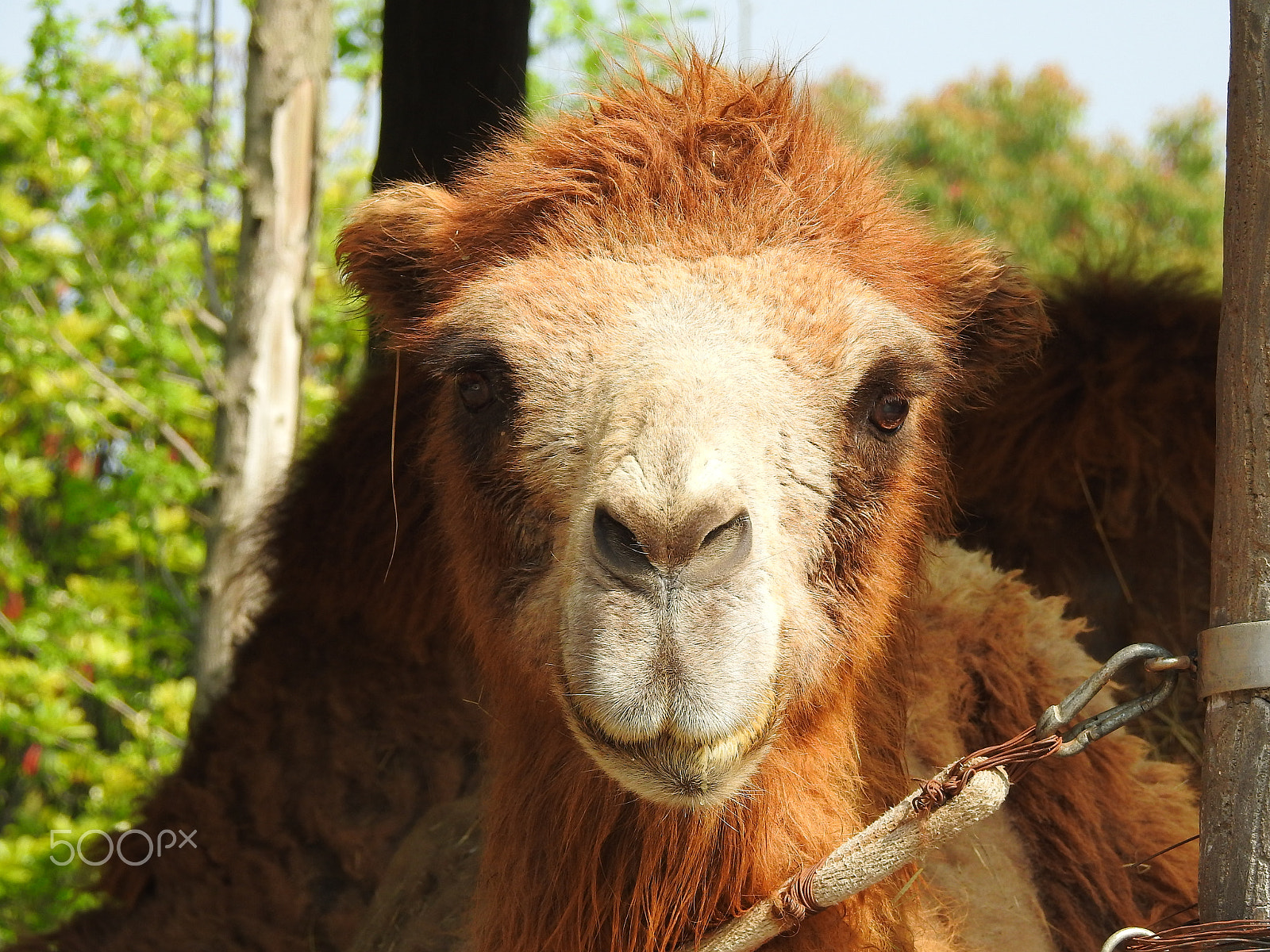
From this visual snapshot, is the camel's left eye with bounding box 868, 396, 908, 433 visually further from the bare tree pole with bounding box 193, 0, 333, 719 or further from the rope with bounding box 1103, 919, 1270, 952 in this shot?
the bare tree pole with bounding box 193, 0, 333, 719

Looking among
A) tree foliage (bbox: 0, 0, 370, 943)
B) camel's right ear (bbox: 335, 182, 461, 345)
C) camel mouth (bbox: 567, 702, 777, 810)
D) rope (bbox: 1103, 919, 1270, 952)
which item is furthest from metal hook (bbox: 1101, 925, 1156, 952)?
tree foliage (bbox: 0, 0, 370, 943)

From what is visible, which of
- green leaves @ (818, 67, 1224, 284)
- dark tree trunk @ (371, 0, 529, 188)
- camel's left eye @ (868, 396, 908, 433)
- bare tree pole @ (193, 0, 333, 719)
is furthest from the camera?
green leaves @ (818, 67, 1224, 284)

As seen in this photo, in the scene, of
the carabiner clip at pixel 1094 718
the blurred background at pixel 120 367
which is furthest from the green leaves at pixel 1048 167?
the carabiner clip at pixel 1094 718

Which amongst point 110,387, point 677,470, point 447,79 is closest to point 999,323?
point 677,470

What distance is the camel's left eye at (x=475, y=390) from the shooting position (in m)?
2.77

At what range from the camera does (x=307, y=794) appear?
4.38 m

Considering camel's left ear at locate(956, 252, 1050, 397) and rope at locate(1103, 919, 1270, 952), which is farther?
camel's left ear at locate(956, 252, 1050, 397)

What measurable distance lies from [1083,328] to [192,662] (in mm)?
5290

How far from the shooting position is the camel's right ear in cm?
318

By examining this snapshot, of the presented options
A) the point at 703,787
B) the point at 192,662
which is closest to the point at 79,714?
the point at 192,662

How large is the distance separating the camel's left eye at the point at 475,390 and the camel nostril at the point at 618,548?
0.69 metres

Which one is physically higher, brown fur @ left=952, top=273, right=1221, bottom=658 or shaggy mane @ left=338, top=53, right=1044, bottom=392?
shaggy mane @ left=338, top=53, right=1044, bottom=392

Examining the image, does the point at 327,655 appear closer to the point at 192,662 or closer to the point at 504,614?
the point at 504,614

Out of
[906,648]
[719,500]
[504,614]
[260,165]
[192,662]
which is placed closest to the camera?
[719,500]
